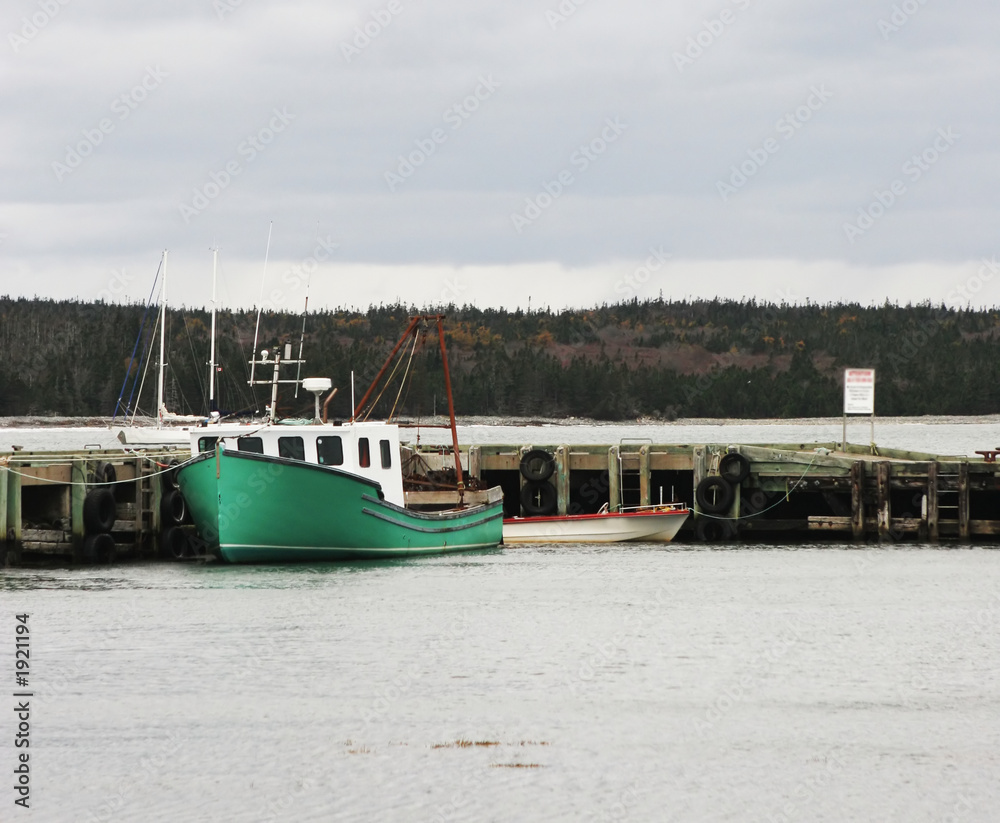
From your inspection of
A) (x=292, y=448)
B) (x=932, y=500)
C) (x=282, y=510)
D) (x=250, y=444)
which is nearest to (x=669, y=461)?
(x=932, y=500)

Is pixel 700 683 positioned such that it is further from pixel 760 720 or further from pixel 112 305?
pixel 112 305

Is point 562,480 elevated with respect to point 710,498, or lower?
elevated

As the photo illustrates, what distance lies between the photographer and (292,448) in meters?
28.5

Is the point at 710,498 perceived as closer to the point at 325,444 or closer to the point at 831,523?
the point at 831,523

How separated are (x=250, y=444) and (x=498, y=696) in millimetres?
11462

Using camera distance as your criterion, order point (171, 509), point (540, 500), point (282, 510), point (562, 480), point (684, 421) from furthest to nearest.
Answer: point (684, 421) < point (540, 500) < point (562, 480) < point (171, 509) < point (282, 510)

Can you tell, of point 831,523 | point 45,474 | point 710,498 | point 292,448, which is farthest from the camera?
point 710,498

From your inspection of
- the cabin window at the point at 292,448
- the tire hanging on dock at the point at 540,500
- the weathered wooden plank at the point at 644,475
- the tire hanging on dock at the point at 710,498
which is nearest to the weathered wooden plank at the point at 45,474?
the cabin window at the point at 292,448

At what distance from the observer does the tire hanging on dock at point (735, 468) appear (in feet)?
121

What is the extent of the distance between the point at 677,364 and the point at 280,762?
18449cm

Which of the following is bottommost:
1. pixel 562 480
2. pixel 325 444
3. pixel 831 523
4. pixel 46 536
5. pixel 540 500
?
pixel 831 523

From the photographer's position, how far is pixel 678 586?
2875cm

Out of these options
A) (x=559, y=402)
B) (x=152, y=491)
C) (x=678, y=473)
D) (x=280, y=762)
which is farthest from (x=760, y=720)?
(x=559, y=402)

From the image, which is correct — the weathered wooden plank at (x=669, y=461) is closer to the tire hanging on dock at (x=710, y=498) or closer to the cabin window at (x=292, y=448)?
the tire hanging on dock at (x=710, y=498)
